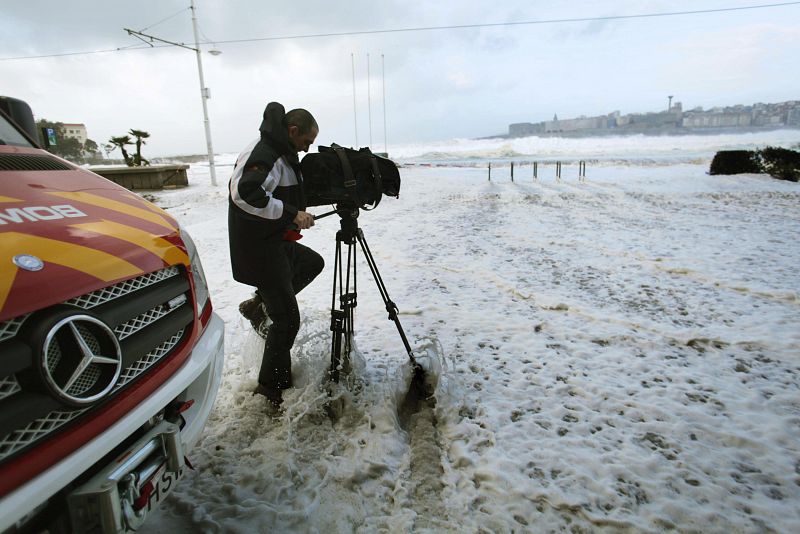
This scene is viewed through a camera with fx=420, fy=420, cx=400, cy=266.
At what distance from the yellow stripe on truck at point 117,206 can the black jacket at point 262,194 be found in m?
0.52

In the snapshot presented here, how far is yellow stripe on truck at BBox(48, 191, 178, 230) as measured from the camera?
1.83 meters

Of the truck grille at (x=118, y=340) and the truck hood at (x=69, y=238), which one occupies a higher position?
the truck hood at (x=69, y=238)

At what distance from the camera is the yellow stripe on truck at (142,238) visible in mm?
1637

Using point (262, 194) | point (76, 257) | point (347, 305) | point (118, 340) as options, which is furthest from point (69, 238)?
point (347, 305)

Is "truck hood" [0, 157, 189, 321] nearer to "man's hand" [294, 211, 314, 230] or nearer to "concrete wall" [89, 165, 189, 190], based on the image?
"man's hand" [294, 211, 314, 230]

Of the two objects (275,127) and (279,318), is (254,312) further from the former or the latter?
(275,127)

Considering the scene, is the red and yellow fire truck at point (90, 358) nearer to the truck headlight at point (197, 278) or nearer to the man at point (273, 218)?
the truck headlight at point (197, 278)

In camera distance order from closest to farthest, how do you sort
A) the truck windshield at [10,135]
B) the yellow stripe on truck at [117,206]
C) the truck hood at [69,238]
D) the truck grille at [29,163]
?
1. the truck hood at [69,238]
2. the yellow stripe on truck at [117,206]
3. the truck grille at [29,163]
4. the truck windshield at [10,135]

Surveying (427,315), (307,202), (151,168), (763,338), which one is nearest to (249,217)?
(307,202)

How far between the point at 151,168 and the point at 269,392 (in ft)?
57.6

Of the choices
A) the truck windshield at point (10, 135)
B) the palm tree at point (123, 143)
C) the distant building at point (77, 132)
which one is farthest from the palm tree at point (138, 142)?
the distant building at point (77, 132)

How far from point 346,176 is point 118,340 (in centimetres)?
157

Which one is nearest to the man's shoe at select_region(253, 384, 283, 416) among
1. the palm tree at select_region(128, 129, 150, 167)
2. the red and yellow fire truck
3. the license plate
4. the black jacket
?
the black jacket

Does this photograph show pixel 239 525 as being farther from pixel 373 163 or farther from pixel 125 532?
pixel 373 163
